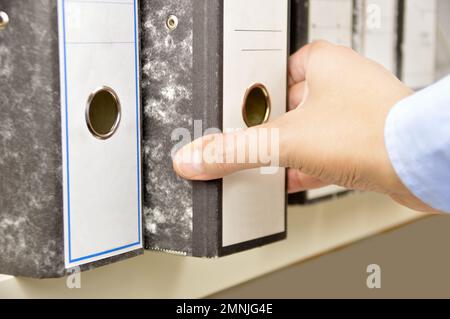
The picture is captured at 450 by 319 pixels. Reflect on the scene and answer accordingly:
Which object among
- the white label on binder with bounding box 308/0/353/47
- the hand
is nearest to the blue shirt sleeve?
the hand

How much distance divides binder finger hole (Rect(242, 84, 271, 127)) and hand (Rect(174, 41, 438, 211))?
0.04 metres

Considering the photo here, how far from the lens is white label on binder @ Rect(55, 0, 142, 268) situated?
426 mm

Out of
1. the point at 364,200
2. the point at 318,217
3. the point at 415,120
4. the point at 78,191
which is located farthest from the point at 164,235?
the point at 364,200

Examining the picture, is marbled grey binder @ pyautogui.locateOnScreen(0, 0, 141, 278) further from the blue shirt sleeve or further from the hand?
the blue shirt sleeve

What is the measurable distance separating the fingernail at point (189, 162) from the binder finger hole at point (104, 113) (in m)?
0.05

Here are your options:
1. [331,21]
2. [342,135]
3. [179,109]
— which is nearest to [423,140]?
[342,135]

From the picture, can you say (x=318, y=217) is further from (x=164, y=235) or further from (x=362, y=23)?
(x=164, y=235)

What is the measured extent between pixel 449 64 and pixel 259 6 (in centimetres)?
60

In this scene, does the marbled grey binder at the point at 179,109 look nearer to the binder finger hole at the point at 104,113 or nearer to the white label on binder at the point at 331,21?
the binder finger hole at the point at 104,113

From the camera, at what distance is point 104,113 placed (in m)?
0.47

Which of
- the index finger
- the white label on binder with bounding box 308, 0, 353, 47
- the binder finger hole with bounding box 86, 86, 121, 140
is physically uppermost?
the white label on binder with bounding box 308, 0, 353, 47

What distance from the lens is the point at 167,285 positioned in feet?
2.04

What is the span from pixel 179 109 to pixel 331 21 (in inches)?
11.0

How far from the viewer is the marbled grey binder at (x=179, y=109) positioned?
447 mm
